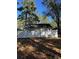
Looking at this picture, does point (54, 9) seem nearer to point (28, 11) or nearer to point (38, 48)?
point (28, 11)

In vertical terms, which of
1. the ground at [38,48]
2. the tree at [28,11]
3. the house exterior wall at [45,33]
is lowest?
the ground at [38,48]

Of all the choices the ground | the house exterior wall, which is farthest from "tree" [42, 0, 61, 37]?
the ground

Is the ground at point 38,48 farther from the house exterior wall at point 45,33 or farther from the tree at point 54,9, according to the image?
the tree at point 54,9

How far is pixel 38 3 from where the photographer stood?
6.85ft

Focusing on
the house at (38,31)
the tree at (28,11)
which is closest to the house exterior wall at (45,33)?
the house at (38,31)

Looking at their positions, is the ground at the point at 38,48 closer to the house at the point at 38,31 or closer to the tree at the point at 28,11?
the house at the point at 38,31

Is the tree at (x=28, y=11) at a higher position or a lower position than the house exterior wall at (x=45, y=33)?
higher

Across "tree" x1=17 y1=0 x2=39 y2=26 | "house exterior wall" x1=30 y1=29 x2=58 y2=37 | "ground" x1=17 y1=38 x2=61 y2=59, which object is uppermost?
"tree" x1=17 y1=0 x2=39 y2=26

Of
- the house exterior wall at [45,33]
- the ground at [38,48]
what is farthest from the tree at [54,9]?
the ground at [38,48]

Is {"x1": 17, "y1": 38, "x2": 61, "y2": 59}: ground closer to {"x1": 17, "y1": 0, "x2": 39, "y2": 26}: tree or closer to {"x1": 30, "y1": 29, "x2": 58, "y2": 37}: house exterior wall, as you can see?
{"x1": 30, "y1": 29, "x2": 58, "y2": 37}: house exterior wall
